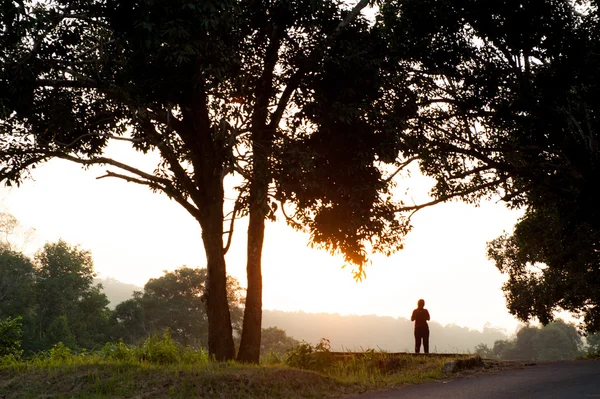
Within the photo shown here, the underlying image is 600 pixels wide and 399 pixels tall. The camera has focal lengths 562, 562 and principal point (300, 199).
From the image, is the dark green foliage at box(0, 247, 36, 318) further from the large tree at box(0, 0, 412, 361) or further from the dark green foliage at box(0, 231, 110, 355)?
the large tree at box(0, 0, 412, 361)

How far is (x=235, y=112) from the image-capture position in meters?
13.2

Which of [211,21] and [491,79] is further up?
[491,79]

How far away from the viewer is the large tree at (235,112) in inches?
444

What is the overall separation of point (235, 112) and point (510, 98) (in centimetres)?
772

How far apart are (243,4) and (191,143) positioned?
10.8 ft

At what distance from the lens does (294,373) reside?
389 inches

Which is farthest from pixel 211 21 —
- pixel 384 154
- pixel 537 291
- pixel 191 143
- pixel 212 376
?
pixel 537 291

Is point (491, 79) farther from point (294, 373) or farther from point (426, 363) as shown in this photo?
point (294, 373)

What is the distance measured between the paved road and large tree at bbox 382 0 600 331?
5419 millimetres

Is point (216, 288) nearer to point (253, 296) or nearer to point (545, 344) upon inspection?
point (253, 296)

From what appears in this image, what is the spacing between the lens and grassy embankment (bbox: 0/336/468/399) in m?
8.82

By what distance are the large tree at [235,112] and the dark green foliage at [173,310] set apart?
43.8 m

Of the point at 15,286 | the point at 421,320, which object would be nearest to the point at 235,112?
the point at 421,320

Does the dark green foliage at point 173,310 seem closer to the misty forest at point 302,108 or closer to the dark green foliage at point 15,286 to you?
the dark green foliage at point 15,286
